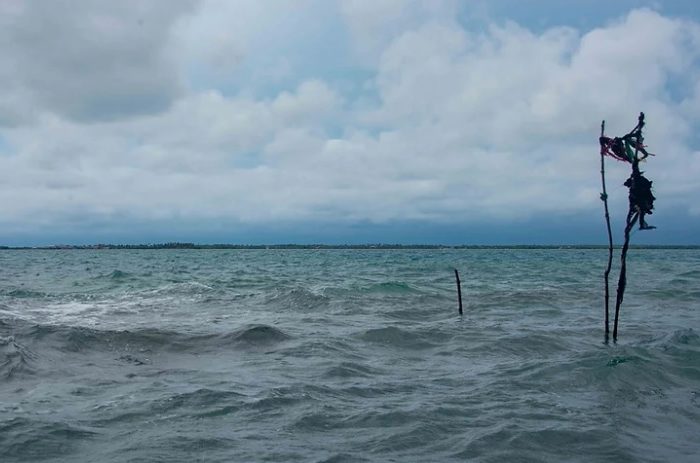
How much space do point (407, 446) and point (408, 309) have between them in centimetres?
1667

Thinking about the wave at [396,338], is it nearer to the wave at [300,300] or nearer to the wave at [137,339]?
the wave at [137,339]

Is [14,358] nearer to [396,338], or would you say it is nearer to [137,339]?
[137,339]

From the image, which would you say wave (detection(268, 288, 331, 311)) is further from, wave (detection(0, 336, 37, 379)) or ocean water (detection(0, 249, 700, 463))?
wave (detection(0, 336, 37, 379))

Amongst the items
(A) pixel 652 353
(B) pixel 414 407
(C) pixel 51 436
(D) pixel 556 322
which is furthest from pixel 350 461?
(D) pixel 556 322

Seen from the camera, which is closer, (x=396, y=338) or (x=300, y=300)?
(x=396, y=338)

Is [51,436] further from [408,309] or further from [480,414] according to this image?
[408,309]

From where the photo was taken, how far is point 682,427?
29.1 ft

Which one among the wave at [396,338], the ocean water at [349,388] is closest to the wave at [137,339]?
the ocean water at [349,388]

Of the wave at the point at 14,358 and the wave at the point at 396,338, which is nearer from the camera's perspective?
the wave at the point at 14,358

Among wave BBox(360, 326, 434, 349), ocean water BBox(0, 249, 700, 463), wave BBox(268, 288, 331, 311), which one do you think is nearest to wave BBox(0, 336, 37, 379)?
ocean water BBox(0, 249, 700, 463)

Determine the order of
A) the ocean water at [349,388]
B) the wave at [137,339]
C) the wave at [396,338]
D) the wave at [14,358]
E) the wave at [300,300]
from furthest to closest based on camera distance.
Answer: the wave at [300,300], the wave at [396,338], the wave at [137,339], the wave at [14,358], the ocean water at [349,388]

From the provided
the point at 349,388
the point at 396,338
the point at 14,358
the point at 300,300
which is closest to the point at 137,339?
the point at 14,358

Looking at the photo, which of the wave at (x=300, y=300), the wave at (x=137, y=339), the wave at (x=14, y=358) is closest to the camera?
the wave at (x=14, y=358)

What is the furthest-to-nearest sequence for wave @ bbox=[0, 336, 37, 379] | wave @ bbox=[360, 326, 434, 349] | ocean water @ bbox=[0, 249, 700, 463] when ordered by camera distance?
wave @ bbox=[360, 326, 434, 349] < wave @ bbox=[0, 336, 37, 379] < ocean water @ bbox=[0, 249, 700, 463]
